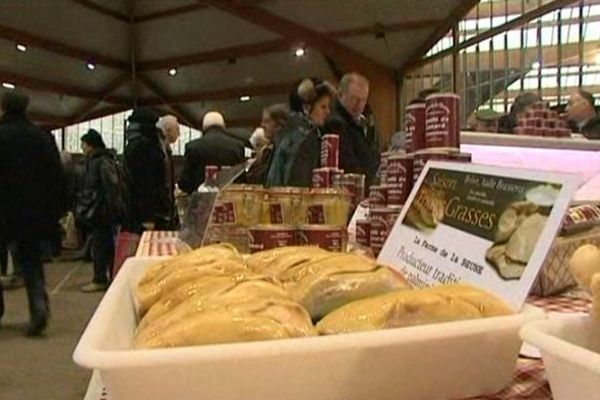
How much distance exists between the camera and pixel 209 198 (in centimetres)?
144

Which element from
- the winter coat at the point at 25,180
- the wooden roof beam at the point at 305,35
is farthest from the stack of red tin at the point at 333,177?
the wooden roof beam at the point at 305,35

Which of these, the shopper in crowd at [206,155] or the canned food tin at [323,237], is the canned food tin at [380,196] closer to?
the canned food tin at [323,237]

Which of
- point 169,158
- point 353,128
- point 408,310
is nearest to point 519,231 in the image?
point 408,310

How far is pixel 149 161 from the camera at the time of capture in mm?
4445

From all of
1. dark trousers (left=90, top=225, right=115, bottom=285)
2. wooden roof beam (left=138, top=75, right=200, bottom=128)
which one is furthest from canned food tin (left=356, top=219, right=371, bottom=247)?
wooden roof beam (left=138, top=75, right=200, bottom=128)

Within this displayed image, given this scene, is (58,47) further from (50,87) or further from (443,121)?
(443,121)

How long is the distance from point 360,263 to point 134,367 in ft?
0.90

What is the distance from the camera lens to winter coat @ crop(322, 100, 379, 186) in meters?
2.69

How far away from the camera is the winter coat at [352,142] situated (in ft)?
8.83

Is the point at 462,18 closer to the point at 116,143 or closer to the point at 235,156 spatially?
the point at 235,156

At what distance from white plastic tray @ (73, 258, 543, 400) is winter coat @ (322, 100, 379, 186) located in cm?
210

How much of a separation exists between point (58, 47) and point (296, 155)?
7911 mm

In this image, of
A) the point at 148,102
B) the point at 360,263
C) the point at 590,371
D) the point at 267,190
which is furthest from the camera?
the point at 148,102

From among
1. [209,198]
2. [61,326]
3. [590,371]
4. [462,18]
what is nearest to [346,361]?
[590,371]
